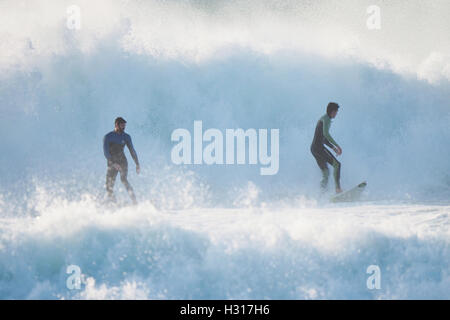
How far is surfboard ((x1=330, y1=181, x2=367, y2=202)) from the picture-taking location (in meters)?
7.34

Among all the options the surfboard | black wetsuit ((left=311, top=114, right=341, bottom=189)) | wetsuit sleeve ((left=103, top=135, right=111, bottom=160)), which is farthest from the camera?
the surfboard

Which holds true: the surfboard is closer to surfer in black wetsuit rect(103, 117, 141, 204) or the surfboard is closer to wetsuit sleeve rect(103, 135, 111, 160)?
surfer in black wetsuit rect(103, 117, 141, 204)

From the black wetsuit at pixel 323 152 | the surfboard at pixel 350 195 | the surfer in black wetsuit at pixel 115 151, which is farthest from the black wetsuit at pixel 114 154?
the surfboard at pixel 350 195

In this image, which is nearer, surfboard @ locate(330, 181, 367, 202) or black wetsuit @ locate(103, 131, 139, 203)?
black wetsuit @ locate(103, 131, 139, 203)

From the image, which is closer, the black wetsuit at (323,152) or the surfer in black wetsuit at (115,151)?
the surfer in black wetsuit at (115,151)

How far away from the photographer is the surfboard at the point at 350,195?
7340 mm

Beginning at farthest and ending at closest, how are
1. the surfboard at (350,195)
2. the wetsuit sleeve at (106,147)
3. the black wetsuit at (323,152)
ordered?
the surfboard at (350,195), the black wetsuit at (323,152), the wetsuit sleeve at (106,147)

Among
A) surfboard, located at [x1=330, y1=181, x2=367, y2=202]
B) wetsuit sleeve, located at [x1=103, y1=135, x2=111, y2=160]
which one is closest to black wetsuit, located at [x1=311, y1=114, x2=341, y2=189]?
surfboard, located at [x1=330, y1=181, x2=367, y2=202]

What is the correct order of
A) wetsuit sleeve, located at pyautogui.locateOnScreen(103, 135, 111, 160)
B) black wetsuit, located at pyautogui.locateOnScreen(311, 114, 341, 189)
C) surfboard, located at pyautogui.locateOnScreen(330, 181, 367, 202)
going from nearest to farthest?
wetsuit sleeve, located at pyautogui.locateOnScreen(103, 135, 111, 160), black wetsuit, located at pyautogui.locateOnScreen(311, 114, 341, 189), surfboard, located at pyautogui.locateOnScreen(330, 181, 367, 202)

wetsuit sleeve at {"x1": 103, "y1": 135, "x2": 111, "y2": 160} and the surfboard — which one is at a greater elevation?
wetsuit sleeve at {"x1": 103, "y1": 135, "x2": 111, "y2": 160}

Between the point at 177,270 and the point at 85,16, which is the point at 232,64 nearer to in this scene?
the point at 85,16

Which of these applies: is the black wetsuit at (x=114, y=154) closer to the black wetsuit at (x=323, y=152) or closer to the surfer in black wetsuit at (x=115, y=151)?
the surfer in black wetsuit at (x=115, y=151)

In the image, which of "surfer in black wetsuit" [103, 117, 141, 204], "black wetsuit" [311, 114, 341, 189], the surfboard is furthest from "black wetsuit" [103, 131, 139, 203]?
the surfboard
